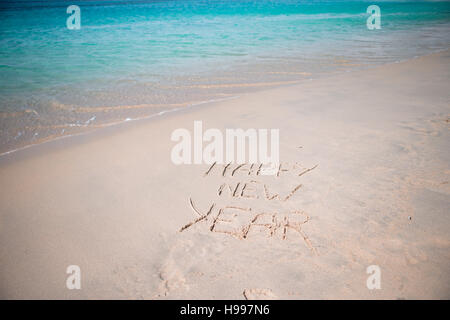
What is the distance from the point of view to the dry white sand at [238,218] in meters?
1.78

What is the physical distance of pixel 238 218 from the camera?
7.40ft

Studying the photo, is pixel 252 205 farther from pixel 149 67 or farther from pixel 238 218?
pixel 149 67

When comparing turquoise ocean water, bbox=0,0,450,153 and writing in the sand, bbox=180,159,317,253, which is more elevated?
turquoise ocean water, bbox=0,0,450,153

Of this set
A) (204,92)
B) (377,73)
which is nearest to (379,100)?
(377,73)

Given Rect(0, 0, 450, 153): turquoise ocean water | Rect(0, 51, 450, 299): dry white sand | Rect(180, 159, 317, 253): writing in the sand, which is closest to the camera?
Rect(0, 51, 450, 299): dry white sand

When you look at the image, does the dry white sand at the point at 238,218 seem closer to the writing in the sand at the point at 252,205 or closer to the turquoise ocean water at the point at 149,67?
the writing in the sand at the point at 252,205

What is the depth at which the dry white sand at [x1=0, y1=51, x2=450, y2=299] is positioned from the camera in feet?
5.83

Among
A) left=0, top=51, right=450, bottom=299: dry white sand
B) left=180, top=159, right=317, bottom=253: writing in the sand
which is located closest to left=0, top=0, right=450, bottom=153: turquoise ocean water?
left=0, top=51, right=450, bottom=299: dry white sand

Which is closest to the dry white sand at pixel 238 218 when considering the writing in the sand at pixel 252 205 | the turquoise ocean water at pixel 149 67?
the writing in the sand at pixel 252 205

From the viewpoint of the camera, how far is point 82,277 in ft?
6.10

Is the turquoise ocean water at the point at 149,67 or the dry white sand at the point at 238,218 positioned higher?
the turquoise ocean water at the point at 149,67

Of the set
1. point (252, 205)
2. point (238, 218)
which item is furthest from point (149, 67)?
point (238, 218)

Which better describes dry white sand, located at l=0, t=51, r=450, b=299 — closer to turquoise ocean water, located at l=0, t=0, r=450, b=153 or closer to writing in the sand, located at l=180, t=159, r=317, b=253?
writing in the sand, located at l=180, t=159, r=317, b=253
